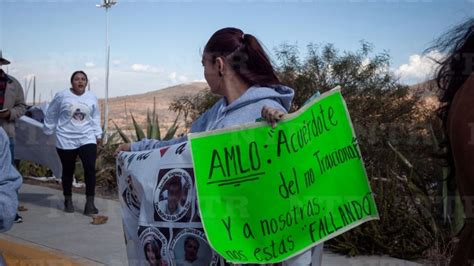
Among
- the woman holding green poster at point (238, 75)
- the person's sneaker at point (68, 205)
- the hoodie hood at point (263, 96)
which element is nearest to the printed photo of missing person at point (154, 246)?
the woman holding green poster at point (238, 75)

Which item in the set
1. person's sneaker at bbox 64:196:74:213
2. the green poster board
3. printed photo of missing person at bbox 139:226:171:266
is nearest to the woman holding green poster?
the green poster board

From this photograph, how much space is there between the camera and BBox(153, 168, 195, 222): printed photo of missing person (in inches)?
103

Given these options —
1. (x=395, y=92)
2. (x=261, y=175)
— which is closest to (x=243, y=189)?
(x=261, y=175)

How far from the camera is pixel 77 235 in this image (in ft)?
22.4

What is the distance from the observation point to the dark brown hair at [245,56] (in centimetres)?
→ 284

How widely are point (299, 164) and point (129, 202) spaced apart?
835 millimetres

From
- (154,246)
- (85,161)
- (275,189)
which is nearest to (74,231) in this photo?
(85,161)

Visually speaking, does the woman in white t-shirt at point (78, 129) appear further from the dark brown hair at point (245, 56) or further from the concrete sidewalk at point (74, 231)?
the dark brown hair at point (245, 56)

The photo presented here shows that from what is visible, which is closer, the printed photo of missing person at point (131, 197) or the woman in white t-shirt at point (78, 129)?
the printed photo of missing person at point (131, 197)

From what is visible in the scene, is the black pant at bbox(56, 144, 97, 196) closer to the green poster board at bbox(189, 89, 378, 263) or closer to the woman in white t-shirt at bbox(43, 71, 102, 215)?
the woman in white t-shirt at bbox(43, 71, 102, 215)

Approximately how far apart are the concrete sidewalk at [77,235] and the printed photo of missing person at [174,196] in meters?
3.06

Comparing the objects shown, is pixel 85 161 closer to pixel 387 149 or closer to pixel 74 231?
pixel 74 231

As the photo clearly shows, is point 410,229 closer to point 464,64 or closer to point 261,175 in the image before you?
point 261,175

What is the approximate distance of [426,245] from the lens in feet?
18.0
